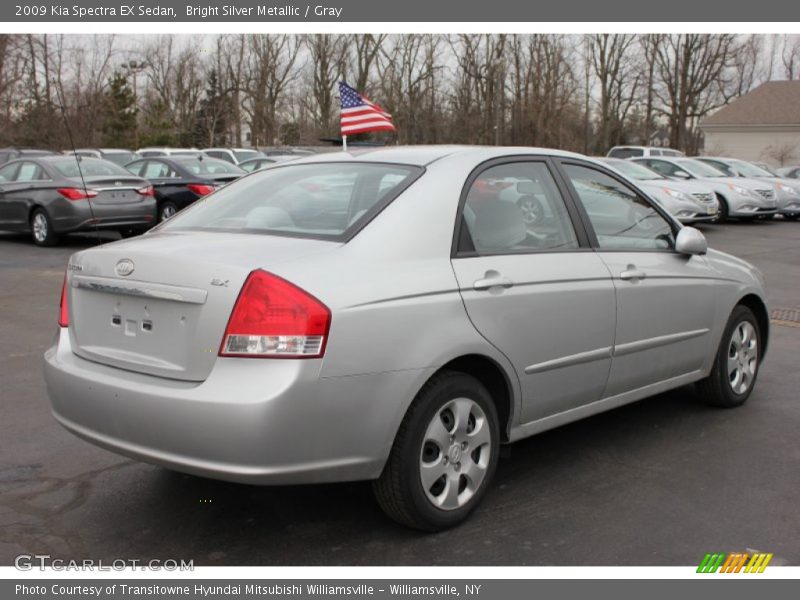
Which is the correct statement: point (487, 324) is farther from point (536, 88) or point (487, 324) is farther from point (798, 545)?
point (536, 88)

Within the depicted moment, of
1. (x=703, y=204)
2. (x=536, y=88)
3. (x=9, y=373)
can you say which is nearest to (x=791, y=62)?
(x=536, y=88)

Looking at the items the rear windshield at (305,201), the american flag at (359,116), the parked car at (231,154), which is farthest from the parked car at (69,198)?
the parked car at (231,154)

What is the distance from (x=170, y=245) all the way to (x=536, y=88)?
4988cm

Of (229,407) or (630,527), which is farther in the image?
(630,527)

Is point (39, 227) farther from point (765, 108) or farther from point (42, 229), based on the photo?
point (765, 108)

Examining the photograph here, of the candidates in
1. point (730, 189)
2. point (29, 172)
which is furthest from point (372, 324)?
point (730, 189)

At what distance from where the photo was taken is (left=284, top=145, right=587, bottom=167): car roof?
4.13 m

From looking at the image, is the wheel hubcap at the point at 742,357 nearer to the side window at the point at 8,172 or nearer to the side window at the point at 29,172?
the side window at the point at 29,172

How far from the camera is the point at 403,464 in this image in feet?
11.4

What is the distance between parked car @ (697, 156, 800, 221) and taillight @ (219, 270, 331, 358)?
19.9 meters

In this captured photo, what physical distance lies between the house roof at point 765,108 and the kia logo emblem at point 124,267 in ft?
188

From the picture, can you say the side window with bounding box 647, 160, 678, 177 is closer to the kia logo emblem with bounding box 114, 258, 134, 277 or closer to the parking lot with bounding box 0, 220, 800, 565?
the parking lot with bounding box 0, 220, 800, 565

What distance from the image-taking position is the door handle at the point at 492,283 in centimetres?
376

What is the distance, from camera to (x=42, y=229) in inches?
573
